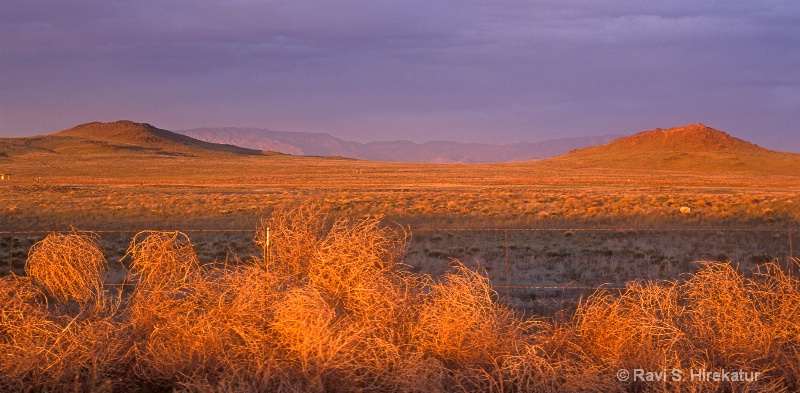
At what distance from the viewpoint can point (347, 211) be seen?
116ft

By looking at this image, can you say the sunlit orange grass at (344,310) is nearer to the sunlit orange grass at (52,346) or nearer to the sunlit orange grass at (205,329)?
the sunlit orange grass at (205,329)

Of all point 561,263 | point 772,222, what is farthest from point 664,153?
point 561,263

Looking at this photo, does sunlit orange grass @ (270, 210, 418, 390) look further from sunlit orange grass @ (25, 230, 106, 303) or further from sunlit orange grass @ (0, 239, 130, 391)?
sunlit orange grass @ (25, 230, 106, 303)

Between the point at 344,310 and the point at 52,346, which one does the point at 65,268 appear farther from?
the point at 344,310

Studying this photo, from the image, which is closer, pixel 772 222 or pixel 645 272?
pixel 645 272

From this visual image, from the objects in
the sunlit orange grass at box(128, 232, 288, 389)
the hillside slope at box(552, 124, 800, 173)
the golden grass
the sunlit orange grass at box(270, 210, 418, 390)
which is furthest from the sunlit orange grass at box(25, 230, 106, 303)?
the hillside slope at box(552, 124, 800, 173)

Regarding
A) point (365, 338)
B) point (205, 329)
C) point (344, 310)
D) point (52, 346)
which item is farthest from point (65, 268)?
point (365, 338)

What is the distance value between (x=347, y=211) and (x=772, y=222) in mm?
17965

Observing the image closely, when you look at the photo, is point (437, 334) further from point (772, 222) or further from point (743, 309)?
point (772, 222)

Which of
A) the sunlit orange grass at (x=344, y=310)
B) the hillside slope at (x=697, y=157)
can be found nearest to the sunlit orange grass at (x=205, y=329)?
the sunlit orange grass at (x=344, y=310)

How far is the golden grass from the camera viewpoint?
7551 millimetres

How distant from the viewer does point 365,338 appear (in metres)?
7.70

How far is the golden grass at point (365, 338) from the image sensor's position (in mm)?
7551

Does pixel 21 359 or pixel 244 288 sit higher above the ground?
pixel 244 288
